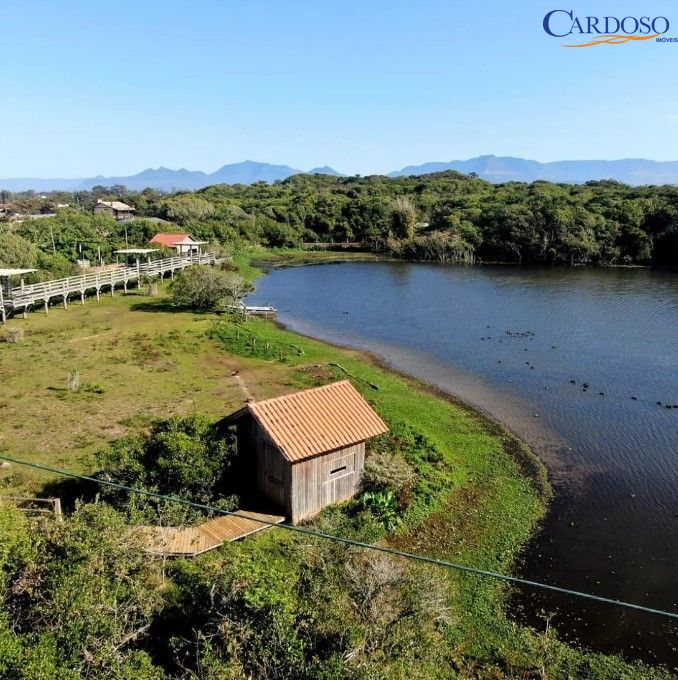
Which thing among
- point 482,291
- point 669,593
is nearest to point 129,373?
point 669,593

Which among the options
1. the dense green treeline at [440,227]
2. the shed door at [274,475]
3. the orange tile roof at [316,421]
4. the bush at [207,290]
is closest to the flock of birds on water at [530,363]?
the orange tile roof at [316,421]

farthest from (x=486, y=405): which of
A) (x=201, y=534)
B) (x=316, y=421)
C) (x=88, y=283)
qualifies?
(x=88, y=283)

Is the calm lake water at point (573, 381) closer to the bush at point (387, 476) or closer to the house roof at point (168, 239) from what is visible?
the bush at point (387, 476)

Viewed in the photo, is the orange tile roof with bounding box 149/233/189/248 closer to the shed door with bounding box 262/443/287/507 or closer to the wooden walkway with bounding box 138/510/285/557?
the shed door with bounding box 262/443/287/507

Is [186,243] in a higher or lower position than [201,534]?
higher

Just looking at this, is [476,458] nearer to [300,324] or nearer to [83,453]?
[83,453]

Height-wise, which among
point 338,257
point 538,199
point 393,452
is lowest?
point 393,452

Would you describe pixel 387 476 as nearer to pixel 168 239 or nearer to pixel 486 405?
pixel 486 405
